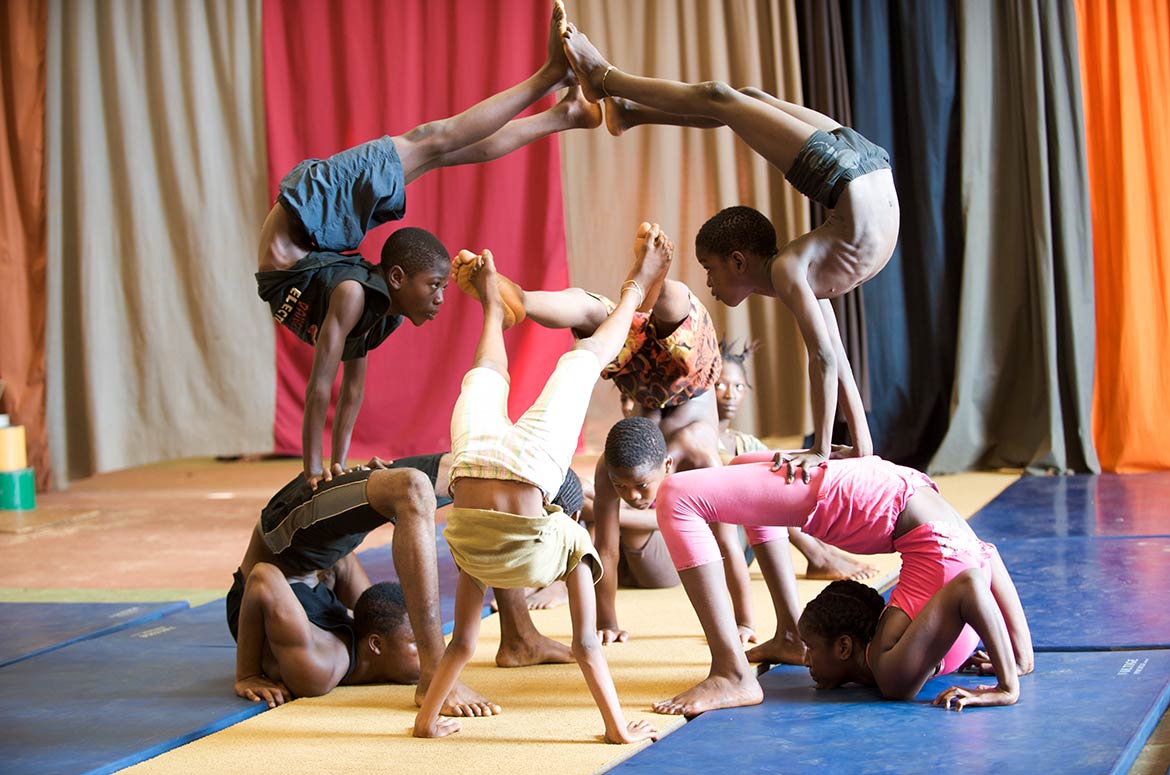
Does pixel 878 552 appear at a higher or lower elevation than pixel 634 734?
higher

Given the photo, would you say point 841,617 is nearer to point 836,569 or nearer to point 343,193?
point 836,569

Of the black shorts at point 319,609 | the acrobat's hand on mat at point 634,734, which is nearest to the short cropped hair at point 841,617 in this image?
the acrobat's hand on mat at point 634,734

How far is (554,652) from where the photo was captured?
150 inches

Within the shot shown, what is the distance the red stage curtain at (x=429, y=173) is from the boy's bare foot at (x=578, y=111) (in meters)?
3.58

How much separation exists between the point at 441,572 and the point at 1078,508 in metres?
2.74

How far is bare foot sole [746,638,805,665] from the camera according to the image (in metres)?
3.56

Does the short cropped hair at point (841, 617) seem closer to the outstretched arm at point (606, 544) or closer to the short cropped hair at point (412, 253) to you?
the outstretched arm at point (606, 544)

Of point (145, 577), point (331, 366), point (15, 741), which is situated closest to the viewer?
point (15, 741)

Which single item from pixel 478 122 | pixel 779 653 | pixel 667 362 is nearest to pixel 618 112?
pixel 478 122

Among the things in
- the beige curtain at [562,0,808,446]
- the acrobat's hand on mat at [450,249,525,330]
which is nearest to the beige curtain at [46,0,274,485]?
the beige curtain at [562,0,808,446]

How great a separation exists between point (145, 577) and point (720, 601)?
305cm

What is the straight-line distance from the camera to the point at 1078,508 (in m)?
5.60

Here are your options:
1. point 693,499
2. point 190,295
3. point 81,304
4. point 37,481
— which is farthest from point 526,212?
point 693,499

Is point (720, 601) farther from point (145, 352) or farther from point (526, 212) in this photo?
point (145, 352)
